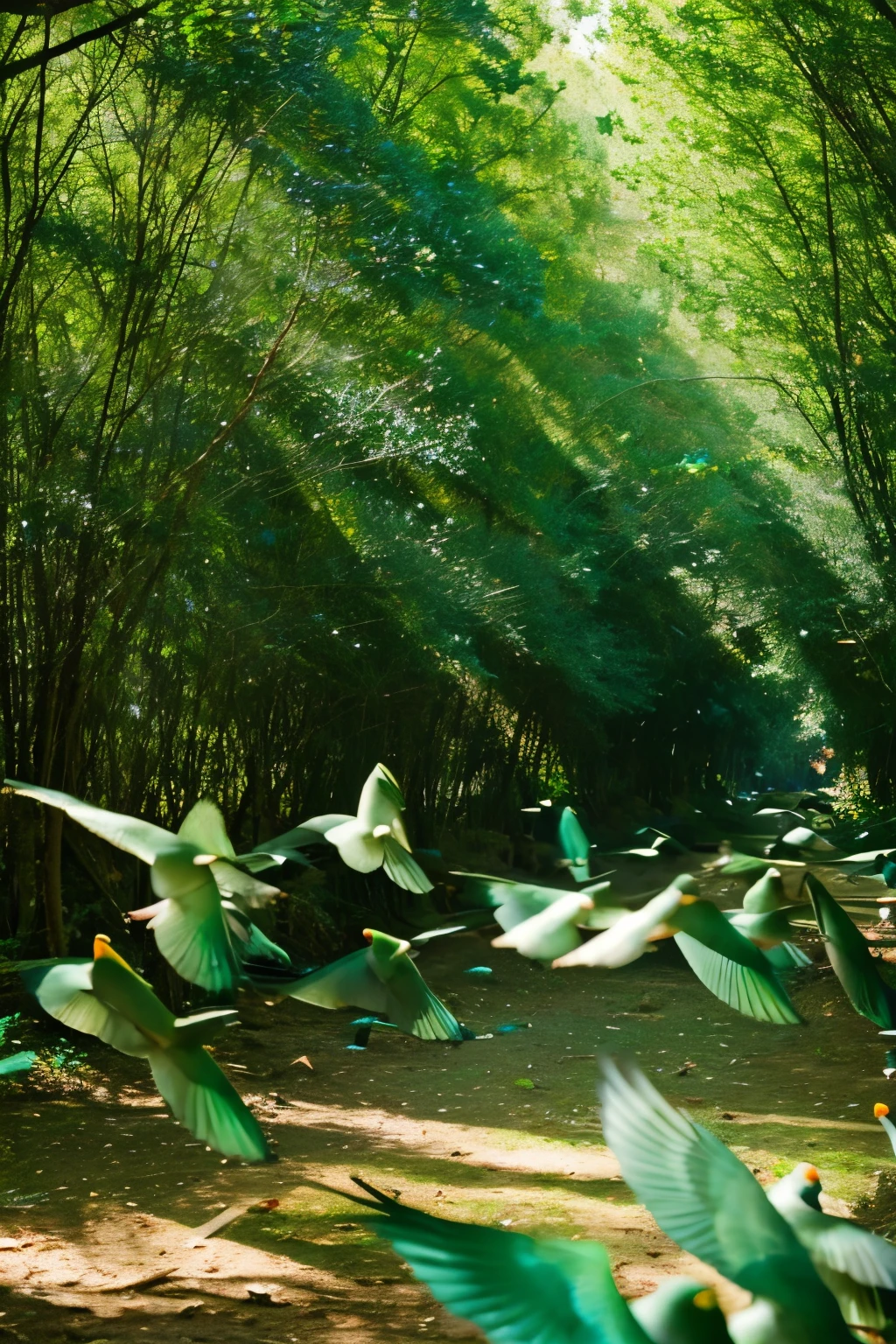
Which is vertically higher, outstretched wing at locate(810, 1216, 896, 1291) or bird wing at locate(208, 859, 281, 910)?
bird wing at locate(208, 859, 281, 910)

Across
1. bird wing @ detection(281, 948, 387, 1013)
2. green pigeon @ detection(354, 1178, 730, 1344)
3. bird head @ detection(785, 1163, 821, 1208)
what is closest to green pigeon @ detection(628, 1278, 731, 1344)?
green pigeon @ detection(354, 1178, 730, 1344)

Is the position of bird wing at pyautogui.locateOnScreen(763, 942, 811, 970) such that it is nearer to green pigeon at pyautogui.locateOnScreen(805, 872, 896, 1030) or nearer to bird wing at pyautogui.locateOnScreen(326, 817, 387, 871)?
green pigeon at pyautogui.locateOnScreen(805, 872, 896, 1030)

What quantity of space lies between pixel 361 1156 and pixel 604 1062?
12.6ft

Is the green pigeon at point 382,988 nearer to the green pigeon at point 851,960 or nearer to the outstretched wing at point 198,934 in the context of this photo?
the outstretched wing at point 198,934

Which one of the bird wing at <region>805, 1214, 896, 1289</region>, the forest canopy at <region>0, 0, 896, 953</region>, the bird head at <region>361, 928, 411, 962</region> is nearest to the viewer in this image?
the bird wing at <region>805, 1214, 896, 1289</region>

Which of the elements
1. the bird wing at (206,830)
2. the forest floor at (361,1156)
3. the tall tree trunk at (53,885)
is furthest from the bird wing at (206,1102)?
the tall tree trunk at (53,885)

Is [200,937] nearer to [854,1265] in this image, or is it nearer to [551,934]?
[551,934]

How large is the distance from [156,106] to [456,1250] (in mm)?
4030

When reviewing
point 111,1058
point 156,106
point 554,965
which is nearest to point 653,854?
point 554,965

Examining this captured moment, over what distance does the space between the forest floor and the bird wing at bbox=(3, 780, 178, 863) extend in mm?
1339

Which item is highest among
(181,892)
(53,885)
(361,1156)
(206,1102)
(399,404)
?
(399,404)

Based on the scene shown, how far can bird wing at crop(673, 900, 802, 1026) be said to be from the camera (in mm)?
583

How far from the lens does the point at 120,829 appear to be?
0.59m

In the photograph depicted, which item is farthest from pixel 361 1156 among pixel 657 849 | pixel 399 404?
pixel 657 849
